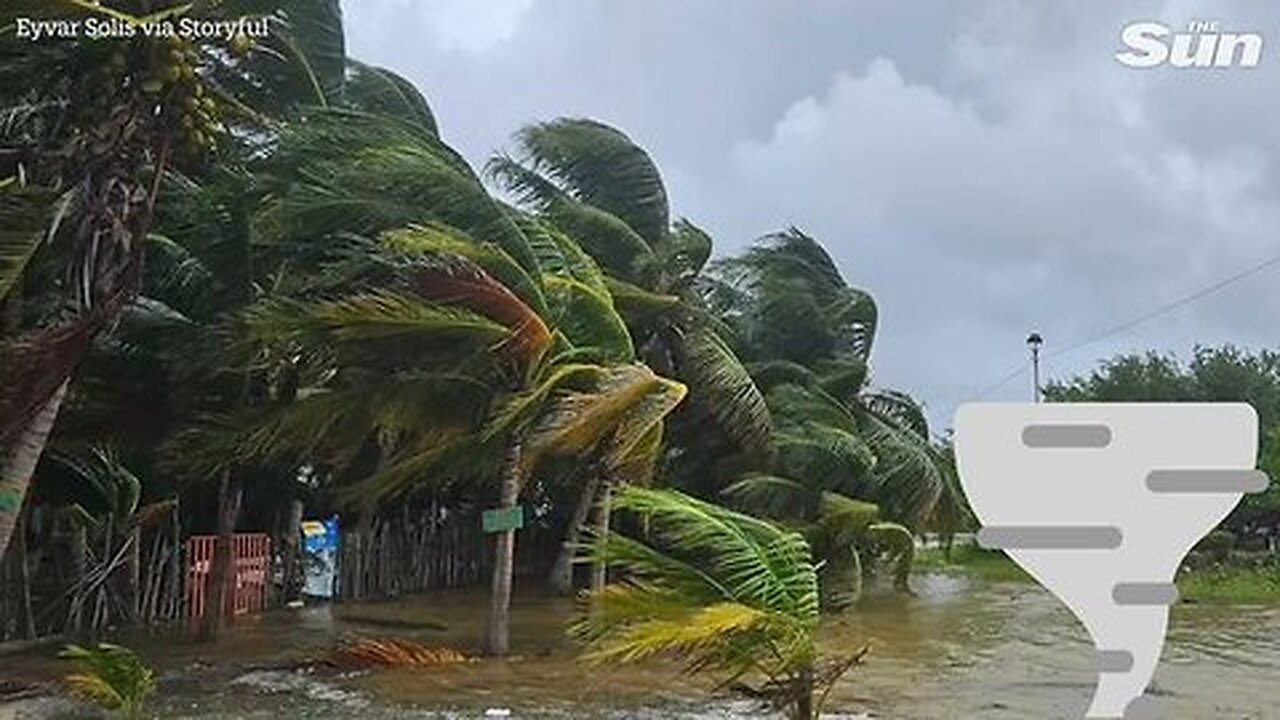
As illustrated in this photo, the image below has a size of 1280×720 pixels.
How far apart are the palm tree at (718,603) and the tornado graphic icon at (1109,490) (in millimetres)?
976

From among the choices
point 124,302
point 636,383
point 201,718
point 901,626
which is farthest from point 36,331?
point 901,626

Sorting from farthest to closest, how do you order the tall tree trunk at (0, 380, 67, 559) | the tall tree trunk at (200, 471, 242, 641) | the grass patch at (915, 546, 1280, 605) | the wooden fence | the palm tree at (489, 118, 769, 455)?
the grass patch at (915, 546, 1280, 605)
the wooden fence
the palm tree at (489, 118, 769, 455)
the tall tree trunk at (200, 471, 242, 641)
the tall tree trunk at (0, 380, 67, 559)

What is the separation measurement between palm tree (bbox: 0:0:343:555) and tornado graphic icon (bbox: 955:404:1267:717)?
17.3ft

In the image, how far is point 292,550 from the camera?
17000 mm

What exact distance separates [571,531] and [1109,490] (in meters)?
12.0

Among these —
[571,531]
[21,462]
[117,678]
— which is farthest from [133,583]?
[117,678]

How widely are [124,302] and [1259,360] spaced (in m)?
31.1

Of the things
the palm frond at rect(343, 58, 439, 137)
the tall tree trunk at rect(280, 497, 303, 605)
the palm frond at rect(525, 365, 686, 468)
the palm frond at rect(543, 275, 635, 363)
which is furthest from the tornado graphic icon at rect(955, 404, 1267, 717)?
the tall tree trunk at rect(280, 497, 303, 605)

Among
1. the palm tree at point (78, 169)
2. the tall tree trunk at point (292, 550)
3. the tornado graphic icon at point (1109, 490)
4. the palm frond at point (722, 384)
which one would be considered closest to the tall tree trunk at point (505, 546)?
the palm tree at point (78, 169)

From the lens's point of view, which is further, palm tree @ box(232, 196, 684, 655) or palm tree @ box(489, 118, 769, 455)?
palm tree @ box(489, 118, 769, 455)

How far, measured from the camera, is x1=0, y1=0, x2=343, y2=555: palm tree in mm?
7645

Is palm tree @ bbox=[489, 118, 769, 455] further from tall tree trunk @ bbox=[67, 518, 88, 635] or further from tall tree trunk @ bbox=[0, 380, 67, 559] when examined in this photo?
tall tree trunk @ bbox=[0, 380, 67, 559]

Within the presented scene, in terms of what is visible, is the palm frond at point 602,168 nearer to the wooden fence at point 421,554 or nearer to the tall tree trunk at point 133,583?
the wooden fence at point 421,554

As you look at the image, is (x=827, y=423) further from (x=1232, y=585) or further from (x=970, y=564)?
(x=970, y=564)
